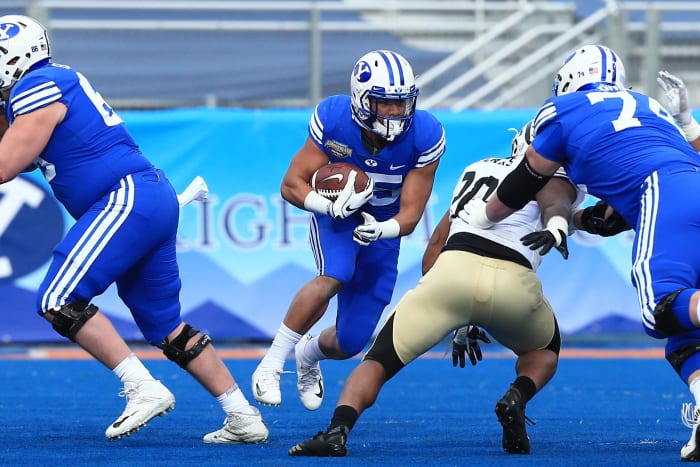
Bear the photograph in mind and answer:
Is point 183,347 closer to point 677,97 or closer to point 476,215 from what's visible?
point 476,215

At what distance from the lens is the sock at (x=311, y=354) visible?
687cm

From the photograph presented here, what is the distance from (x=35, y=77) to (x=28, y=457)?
1636 mm

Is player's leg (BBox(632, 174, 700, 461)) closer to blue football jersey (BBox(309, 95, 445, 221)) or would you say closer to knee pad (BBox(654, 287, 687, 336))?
knee pad (BBox(654, 287, 687, 336))

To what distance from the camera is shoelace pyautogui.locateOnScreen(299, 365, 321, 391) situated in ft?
22.4

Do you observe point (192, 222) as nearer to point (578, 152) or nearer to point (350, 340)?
point (350, 340)

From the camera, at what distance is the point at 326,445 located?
16.8ft

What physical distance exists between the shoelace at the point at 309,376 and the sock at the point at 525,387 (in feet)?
5.00

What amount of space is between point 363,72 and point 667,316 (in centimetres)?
220

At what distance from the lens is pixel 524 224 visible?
18.6 ft

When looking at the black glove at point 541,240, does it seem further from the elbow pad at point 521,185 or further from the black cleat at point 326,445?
the black cleat at point 326,445

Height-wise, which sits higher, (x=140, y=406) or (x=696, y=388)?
(x=696, y=388)

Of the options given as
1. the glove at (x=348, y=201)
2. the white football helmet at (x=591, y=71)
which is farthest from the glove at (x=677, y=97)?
the glove at (x=348, y=201)

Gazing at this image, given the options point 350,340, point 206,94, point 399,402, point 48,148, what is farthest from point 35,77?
point 206,94

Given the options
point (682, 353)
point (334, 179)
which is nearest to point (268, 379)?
point (334, 179)
